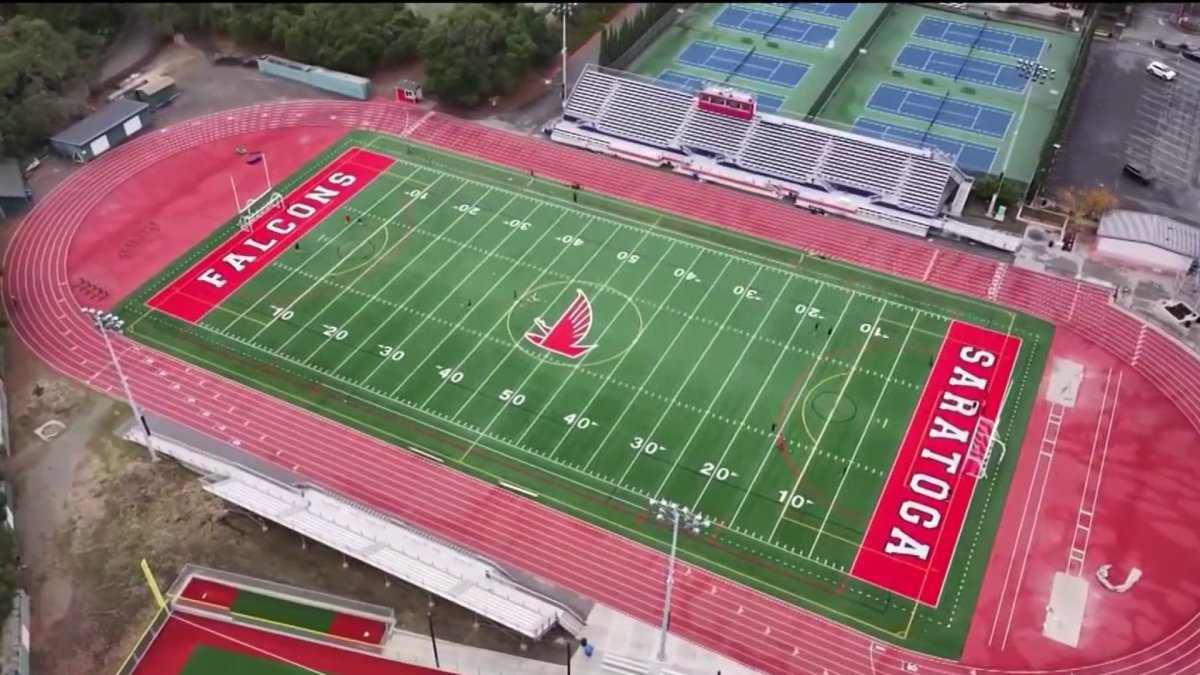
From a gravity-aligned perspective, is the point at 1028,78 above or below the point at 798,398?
below

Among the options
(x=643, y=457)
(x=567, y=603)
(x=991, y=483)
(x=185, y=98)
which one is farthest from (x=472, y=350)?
(x=185, y=98)

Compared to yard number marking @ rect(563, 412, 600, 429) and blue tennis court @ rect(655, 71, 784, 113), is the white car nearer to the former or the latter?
blue tennis court @ rect(655, 71, 784, 113)

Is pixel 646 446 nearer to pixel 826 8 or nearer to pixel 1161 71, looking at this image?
pixel 826 8

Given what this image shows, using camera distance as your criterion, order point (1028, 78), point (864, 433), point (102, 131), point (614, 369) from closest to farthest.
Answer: point (864, 433), point (614, 369), point (102, 131), point (1028, 78)

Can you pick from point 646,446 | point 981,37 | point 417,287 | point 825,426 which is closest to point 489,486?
point 646,446

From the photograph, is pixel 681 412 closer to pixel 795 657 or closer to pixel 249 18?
pixel 795 657

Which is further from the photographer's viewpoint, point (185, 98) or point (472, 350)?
point (185, 98)

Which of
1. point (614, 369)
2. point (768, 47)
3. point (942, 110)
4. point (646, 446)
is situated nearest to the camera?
point (646, 446)

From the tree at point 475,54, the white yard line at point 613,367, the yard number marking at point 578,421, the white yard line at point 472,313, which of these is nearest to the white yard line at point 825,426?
the yard number marking at point 578,421
